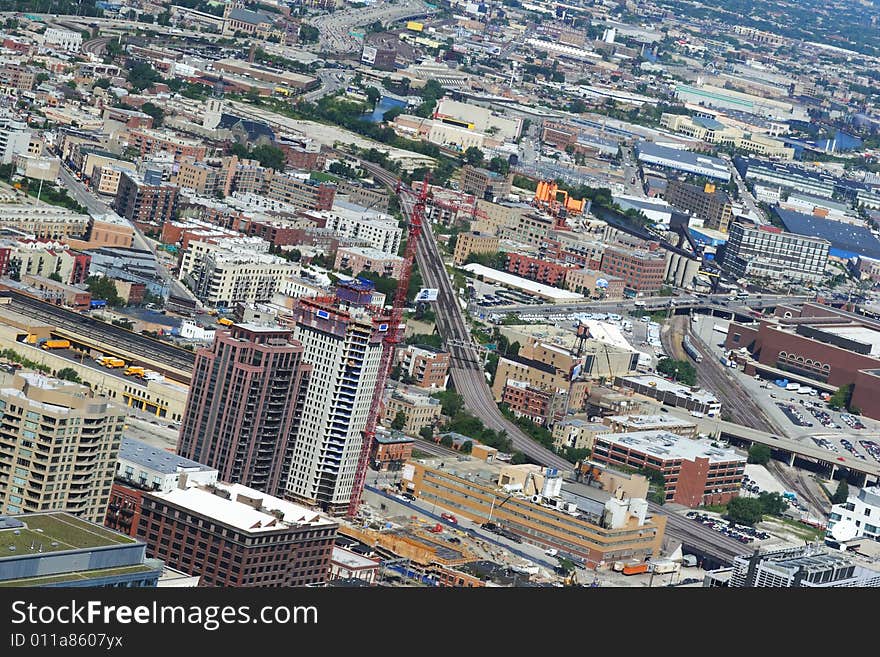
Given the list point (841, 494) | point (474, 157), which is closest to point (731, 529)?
point (841, 494)

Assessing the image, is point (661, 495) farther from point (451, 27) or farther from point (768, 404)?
point (451, 27)

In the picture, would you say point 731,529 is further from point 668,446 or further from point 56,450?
point 56,450

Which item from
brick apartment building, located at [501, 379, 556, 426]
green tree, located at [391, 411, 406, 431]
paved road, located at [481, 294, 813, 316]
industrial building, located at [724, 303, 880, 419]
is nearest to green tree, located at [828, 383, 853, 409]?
industrial building, located at [724, 303, 880, 419]

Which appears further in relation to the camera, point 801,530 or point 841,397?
point 841,397

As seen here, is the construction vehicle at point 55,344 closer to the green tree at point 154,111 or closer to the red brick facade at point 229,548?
the red brick facade at point 229,548

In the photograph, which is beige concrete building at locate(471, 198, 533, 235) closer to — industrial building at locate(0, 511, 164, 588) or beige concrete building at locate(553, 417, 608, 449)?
beige concrete building at locate(553, 417, 608, 449)

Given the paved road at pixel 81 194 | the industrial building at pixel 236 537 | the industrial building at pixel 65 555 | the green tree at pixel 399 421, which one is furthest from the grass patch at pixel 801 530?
the industrial building at pixel 65 555
